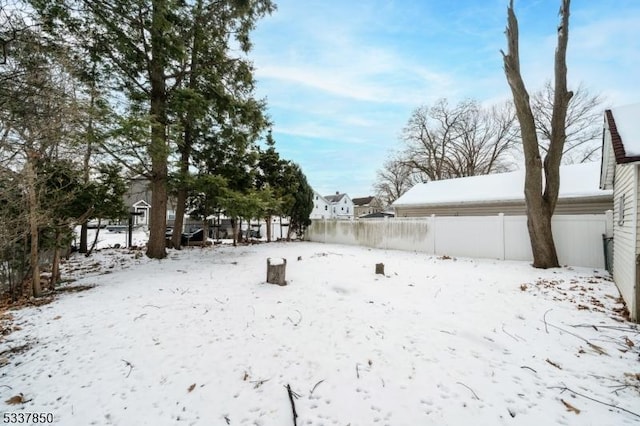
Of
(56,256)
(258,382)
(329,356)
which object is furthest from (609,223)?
(56,256)

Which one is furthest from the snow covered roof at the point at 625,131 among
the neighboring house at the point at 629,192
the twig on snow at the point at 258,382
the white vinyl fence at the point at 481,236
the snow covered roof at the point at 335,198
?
the snow covered roof at the point at 335,198

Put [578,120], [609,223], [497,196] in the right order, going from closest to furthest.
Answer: [609,223] → [497,196] → [578,120]

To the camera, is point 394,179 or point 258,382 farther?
point 394,179

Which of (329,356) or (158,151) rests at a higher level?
(158,151)

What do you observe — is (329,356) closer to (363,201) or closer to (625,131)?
(625,131)

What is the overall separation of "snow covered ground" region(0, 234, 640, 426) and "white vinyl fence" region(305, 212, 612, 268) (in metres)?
2.53

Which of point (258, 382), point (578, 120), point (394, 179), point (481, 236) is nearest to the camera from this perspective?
point (258, 382)

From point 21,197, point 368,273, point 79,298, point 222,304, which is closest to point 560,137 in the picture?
point 368,273

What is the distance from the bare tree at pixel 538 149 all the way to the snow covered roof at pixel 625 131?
2.30 metres

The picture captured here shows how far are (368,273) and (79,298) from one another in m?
6.01

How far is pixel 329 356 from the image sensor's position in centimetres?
320

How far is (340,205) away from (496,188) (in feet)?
142

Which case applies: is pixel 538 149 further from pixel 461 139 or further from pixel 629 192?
pixel 461 139

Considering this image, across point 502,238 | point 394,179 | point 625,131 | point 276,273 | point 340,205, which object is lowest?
point 276,273
